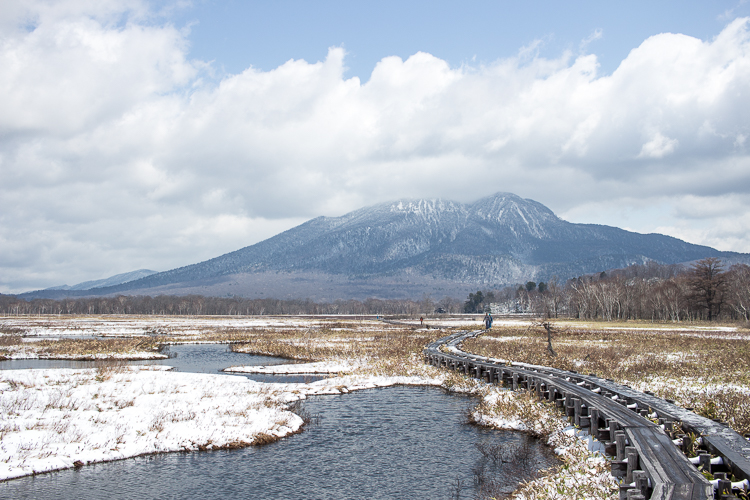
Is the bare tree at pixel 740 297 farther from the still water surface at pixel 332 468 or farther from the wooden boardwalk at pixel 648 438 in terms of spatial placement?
the still water surface at pixel 332 468

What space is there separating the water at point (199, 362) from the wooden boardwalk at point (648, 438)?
17320 millimetres

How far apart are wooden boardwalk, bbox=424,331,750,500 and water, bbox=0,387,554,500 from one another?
107 inches

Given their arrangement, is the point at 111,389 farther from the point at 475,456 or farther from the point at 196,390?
the point at 475,456

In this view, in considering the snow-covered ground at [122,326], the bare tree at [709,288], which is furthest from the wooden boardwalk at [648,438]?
the bare tree at [709,288]

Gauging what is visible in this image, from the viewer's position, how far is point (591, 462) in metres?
15.2

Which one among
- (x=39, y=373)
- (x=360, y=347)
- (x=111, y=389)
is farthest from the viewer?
(x=360, y=347)

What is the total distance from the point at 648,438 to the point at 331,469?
32.1ft

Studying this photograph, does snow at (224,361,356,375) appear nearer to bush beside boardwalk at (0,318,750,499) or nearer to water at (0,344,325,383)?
bush beside boardwalk at (0,318,750,499)

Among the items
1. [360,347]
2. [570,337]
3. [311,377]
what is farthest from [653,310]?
[311,377]

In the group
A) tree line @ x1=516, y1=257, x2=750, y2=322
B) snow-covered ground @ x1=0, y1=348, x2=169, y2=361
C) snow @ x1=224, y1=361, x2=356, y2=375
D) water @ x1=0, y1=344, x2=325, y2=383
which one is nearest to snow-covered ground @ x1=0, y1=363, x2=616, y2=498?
water @ x1=0, y1=344, x2=325, y2=383

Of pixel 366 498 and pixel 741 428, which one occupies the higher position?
pixel 741 428

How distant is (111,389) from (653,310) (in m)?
128

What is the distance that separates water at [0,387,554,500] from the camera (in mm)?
14352

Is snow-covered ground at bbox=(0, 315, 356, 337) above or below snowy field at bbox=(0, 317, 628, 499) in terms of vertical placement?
below
